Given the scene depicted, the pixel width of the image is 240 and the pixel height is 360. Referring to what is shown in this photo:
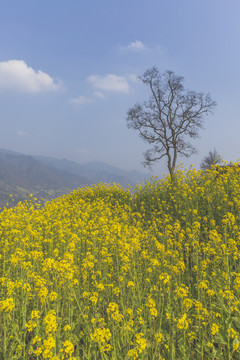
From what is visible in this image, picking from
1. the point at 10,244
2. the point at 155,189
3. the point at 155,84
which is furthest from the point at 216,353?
the point at 155,84

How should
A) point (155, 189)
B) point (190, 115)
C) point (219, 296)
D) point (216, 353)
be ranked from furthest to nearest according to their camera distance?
point (190, 115), point (155, 189), point (219, 296), point (216, 353)

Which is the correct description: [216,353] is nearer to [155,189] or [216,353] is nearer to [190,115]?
[155,189]

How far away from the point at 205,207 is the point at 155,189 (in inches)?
189

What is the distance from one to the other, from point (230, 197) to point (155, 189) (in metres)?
5.25

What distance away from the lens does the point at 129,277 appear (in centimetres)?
514

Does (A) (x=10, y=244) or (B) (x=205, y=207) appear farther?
(B) (x=205, y=207)

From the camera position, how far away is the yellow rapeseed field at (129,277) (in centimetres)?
311

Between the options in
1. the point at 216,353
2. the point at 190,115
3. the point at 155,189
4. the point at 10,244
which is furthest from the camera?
the point at 190,115

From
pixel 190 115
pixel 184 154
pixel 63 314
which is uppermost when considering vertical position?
pixel 190 115

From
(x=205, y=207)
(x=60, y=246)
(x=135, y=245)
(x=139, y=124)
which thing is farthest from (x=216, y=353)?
(x=139, y=124)

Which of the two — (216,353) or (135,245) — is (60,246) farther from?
(216,353)

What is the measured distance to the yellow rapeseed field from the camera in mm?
3105

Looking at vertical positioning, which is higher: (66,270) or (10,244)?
(66,270)

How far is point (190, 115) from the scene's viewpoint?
29.8 m
